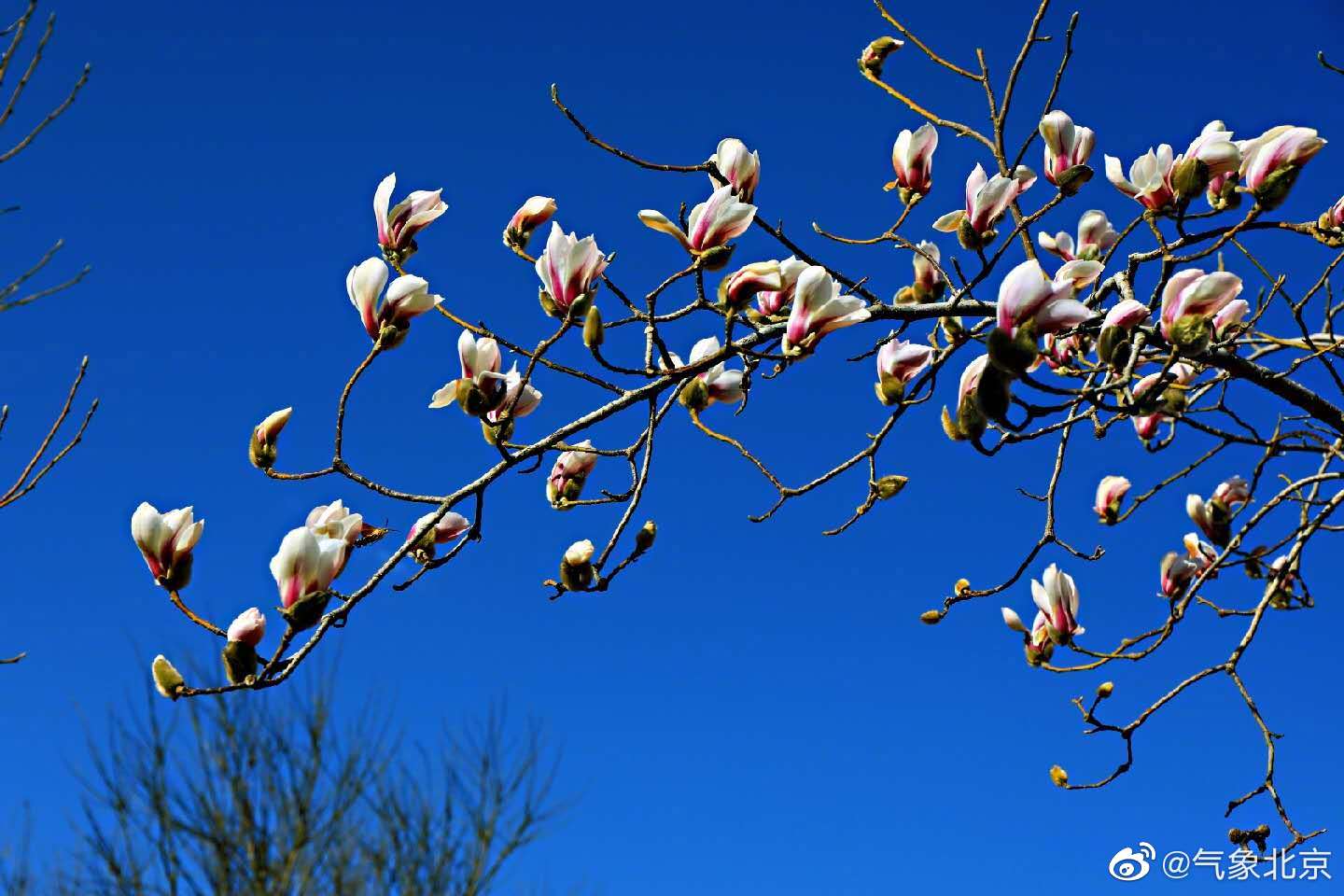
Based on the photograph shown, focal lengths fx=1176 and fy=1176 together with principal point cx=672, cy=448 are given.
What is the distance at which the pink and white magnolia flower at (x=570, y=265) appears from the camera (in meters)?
1.47

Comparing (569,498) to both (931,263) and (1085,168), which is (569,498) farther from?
(1085,168)

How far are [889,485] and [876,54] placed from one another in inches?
31.0

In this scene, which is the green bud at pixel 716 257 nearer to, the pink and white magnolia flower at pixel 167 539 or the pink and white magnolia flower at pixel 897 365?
the pink and white magnolia flower at pixel 897 365

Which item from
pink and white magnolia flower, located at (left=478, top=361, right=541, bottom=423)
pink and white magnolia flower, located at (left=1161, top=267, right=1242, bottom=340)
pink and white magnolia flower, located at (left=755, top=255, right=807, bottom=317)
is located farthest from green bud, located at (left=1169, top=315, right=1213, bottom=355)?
pink and white magnolia flower, located at (left=478, top=361, right=541, bottom=423)

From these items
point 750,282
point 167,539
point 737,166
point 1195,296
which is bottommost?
point 167,539

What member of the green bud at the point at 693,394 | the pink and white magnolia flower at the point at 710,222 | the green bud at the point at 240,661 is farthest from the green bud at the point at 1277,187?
the green bud at the point at 240,661

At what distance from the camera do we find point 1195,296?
1368mm

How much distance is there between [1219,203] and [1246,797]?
99 cm

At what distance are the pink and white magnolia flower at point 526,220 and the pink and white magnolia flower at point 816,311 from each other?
1.39 feet

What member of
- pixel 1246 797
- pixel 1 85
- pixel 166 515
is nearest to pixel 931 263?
pixel 1246 797

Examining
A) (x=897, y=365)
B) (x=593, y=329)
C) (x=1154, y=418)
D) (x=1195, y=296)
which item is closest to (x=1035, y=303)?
(x=1195, y=296)

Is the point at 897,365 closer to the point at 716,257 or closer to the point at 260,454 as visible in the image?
the point at 716,257

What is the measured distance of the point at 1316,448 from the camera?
2.03 metres

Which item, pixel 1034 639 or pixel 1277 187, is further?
pixel 1034 639
